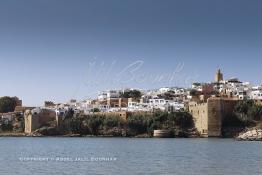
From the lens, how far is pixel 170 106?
6125 centimetres

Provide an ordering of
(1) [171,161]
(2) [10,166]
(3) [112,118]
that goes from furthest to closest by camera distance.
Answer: (3) [112,118], (1) [171,161], (2) [10,166]

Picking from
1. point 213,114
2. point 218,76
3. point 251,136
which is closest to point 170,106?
point 213,114

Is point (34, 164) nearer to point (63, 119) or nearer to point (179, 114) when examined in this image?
point (179, 114)

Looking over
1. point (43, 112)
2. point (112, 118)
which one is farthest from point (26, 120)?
point (112, 118)

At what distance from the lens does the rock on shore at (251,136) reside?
152ft

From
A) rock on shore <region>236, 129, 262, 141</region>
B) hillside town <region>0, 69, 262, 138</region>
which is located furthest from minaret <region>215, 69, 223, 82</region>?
rock on shore <region>236, 129, 262, 141</region>

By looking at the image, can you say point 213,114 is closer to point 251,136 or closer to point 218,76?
point 251,136

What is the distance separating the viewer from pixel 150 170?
19.8 m

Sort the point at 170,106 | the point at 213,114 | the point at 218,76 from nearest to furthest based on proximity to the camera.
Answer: the point at 213,114
the point at 170,106
the point at 218,76

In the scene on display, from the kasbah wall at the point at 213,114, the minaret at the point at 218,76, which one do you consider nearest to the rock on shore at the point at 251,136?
the kasbah wall at the point at 213,114

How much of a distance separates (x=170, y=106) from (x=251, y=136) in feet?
50.6

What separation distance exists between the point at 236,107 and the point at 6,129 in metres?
27.9

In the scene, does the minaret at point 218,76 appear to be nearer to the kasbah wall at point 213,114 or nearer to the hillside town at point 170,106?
the hillside town at point 170,106

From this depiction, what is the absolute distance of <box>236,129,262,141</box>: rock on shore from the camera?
4637 centimetres
